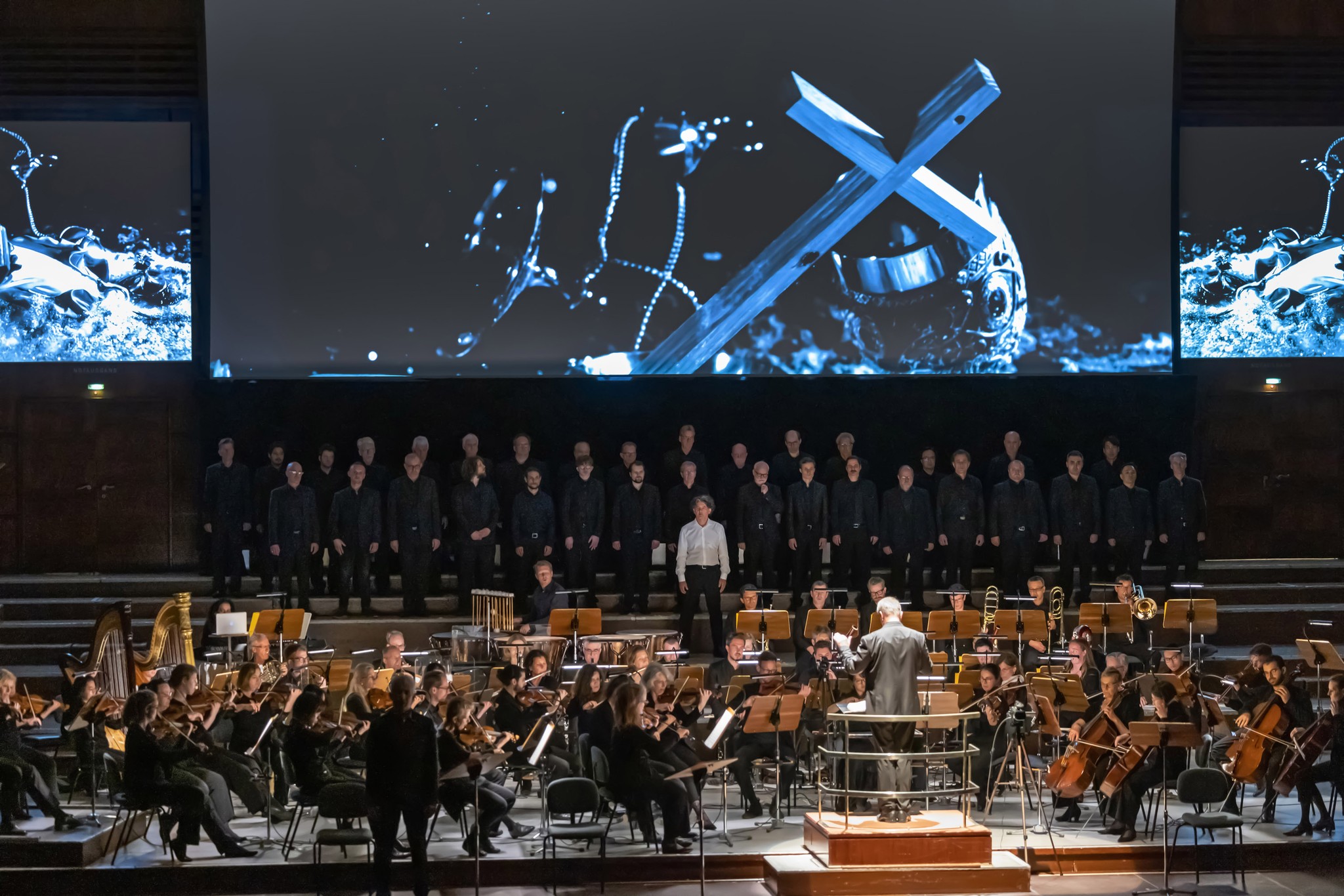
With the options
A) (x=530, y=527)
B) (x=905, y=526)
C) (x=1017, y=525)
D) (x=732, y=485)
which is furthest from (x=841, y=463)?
(x=530, y=527)

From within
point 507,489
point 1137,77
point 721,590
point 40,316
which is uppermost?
point 1137,77

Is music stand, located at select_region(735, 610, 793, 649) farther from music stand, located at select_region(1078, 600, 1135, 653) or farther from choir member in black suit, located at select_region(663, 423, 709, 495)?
music stand, located at select_region(1078, 600, 1135, 653)

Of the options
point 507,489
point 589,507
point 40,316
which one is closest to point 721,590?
point 589,507

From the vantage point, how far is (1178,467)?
13.9 m

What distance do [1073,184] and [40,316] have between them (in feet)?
35.0

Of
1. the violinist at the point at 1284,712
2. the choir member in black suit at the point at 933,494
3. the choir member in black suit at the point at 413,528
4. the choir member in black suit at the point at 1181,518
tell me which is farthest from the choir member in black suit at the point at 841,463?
the violinist at the point at 1284,712

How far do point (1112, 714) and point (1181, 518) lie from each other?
549 cm

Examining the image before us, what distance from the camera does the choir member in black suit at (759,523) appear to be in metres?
13.5

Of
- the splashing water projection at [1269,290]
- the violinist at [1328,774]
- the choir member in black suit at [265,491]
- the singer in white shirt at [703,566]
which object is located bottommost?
the violinist at [1328,774]

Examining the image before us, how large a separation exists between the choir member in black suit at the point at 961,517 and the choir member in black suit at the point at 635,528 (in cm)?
271

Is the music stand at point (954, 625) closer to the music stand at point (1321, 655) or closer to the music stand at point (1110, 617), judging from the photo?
the music stand at point (1110, 617)

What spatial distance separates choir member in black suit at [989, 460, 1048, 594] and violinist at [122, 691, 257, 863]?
25.5ft

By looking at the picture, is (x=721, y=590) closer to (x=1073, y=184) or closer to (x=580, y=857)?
(x=580, y=857)

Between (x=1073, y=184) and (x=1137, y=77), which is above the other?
(x=1137, y=77)
